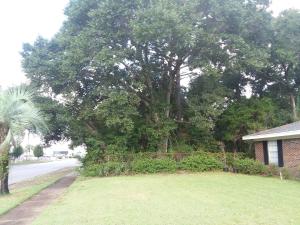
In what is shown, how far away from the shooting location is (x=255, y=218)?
10.1m

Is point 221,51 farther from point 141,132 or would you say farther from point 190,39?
point 141,132

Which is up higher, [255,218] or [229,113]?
[229,113]

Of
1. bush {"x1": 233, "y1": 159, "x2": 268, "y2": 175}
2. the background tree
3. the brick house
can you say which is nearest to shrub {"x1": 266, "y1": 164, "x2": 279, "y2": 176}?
bush {"x1": 233, "y1": 159, "x2": 268, "y2": 175}

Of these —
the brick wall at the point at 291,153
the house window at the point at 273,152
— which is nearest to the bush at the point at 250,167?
the house window at the point at 273,152

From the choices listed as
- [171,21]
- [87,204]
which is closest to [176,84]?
[171,21]

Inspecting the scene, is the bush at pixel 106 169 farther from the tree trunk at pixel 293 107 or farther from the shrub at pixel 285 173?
the tree trunk at pixel 293 107

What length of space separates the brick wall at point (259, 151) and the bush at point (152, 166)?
5437 millimetres

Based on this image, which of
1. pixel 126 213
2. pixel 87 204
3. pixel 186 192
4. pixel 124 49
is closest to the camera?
pixel 126 213

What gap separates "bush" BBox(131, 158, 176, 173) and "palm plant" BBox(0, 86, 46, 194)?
35.9 feet

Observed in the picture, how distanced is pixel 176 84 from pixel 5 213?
69.3 ft

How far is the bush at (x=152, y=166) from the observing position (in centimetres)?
2767

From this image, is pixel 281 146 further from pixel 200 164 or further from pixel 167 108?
pixel 167 108

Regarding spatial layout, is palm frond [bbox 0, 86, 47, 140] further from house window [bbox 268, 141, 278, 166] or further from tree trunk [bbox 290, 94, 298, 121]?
tree trunk [bbox 290, 94, 298, 121]

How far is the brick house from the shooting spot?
2294 cm
